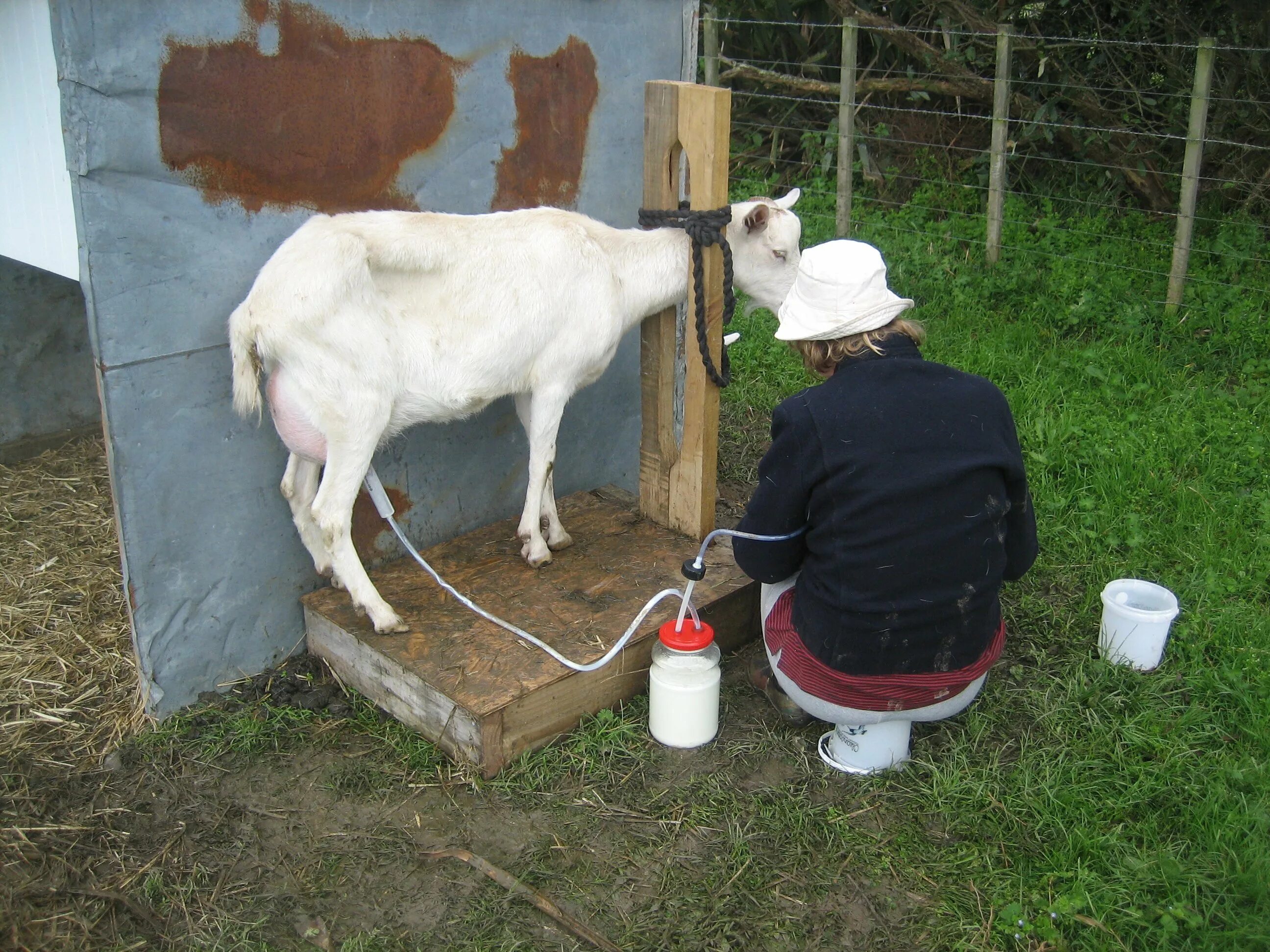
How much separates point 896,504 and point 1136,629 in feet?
4.56

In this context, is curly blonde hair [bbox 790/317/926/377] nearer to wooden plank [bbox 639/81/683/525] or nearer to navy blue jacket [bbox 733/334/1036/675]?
navy blue jacket [bbox 733/334/1036/675]

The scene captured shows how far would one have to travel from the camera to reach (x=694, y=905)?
2.92m

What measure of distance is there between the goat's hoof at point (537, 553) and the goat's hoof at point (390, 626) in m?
0.59

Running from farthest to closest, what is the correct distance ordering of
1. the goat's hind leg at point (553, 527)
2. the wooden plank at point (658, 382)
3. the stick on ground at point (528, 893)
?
the goat's hind leg at point (553, 527) < the wooden plank at point (658, 382) < the stick on ground at point (528, 893)

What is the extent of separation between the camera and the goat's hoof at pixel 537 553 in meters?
4.08

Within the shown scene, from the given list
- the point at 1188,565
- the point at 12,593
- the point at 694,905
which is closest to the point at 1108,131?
the point at 1188,565

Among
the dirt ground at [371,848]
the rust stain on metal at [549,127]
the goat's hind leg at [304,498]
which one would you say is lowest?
the dirt ground at [371,848]

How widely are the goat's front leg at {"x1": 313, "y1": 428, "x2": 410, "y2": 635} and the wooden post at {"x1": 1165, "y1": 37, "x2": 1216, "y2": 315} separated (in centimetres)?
521

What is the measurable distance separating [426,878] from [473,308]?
174 cm

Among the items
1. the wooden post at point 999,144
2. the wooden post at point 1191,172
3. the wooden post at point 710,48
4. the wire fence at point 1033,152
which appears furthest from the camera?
the wooden post at point 710,48

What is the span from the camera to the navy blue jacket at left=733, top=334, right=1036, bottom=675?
2904 millimetres

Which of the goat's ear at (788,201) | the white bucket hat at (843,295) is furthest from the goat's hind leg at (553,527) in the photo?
the white bucket hat at (843,295)

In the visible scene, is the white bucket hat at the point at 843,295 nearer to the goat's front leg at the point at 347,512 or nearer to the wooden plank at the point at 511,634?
the wooden plank at the point at 511,634

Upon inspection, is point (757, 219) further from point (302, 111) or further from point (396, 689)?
point (396, 689)
